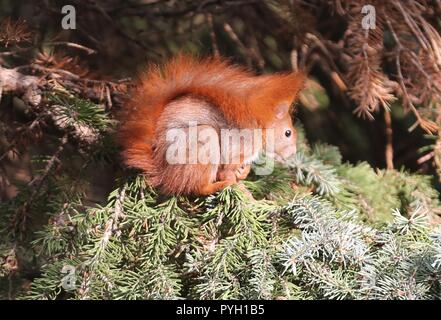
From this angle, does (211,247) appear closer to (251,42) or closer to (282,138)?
(282,138)

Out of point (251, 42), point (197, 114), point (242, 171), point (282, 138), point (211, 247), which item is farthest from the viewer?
point (251, 42)

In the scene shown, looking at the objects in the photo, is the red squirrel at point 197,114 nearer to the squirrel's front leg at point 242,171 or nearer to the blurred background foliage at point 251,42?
the squirrel's front leg at point 242,171

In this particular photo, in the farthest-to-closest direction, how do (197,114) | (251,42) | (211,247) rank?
(251,42) → (197,114) → (211,247)

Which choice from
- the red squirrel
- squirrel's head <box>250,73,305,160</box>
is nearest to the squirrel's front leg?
the red squirrel

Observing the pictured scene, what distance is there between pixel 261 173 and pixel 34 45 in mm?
626

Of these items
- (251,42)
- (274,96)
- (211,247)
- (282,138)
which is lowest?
(211,247)

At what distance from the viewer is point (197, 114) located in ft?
4.79

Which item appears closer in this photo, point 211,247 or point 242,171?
point 211,247

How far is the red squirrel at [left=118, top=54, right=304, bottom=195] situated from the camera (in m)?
1.44

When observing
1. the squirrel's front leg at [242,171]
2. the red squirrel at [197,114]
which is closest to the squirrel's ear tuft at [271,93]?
the red squirrel at [197,114]

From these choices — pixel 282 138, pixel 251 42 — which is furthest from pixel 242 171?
pixel 251 42

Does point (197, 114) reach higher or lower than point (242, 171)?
higher

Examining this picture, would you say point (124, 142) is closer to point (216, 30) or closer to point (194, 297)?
point (194, 297)

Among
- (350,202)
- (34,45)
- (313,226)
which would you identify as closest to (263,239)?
(313,226)
